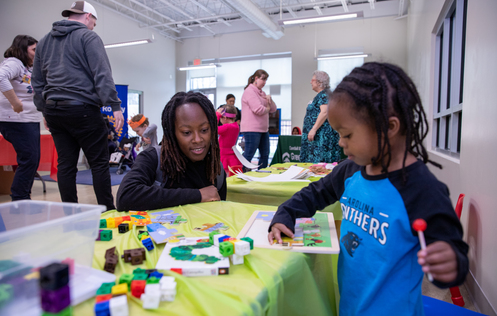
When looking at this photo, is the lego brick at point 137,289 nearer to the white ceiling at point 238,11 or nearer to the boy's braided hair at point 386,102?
the boy's braided hair at point 386,102

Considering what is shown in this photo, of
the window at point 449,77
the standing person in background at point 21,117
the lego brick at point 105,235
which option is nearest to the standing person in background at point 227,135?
the standing person in background at point 21,117

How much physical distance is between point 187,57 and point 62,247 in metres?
10.8

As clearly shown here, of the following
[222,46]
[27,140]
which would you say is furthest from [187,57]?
[27,140]

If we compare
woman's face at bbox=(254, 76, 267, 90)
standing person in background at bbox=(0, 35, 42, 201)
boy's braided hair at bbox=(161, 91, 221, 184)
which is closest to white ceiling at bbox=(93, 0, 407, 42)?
woman's face at bbox=(254, 76, 267, 90)

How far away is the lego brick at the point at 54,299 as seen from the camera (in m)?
0.35

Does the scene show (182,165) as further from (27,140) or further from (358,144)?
(27,140)

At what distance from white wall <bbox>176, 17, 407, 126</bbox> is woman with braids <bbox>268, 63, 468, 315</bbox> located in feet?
25.8

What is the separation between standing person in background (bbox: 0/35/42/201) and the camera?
254 cm

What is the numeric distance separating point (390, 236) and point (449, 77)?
309 cm

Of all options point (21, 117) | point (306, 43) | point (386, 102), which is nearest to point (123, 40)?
point (306, 43)

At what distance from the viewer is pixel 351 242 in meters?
0.79

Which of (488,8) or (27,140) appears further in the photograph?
(27,140)

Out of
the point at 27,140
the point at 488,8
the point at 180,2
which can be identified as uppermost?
the point at 180,2

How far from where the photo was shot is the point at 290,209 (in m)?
0.90
